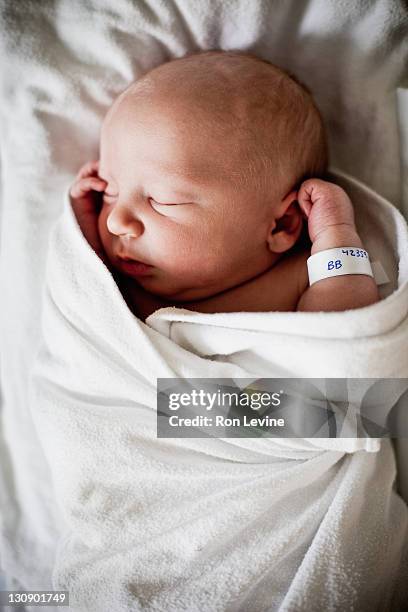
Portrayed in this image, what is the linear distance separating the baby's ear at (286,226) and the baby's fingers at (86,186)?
1.09ft

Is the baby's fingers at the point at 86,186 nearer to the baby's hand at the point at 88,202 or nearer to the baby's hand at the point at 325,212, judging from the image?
the baby's hand at the point at 88,202

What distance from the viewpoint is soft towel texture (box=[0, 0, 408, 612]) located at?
1054mm

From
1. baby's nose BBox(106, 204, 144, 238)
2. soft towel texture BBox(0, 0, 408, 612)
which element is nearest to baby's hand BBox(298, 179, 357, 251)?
soft towel texture BBox(0, 0, 408, 612)

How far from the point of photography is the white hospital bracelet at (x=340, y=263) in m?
0.88

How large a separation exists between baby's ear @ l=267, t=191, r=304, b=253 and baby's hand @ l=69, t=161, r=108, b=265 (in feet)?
1.08

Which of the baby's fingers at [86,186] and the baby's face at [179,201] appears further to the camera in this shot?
the baby's fingers at [86,186]

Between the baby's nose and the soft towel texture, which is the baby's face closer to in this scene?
the baby's nose

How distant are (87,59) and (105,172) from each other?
0.27 metres

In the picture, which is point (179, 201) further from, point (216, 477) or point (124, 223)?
point (216, 477)

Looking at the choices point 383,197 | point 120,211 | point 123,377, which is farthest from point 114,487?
point 383,197

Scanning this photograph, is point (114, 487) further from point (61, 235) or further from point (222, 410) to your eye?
point (61, 235)

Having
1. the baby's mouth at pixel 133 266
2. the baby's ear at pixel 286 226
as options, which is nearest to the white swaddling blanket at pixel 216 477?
the baby's mouth at pixel 133 266

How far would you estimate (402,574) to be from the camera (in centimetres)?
90

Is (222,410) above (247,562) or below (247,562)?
above
